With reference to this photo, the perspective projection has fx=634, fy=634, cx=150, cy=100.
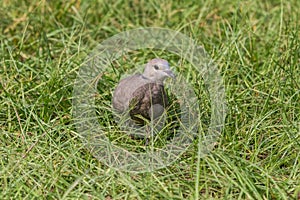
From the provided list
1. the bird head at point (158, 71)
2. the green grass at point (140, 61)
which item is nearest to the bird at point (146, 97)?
the bird head at point (158, 71)

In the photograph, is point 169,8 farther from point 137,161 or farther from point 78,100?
point 137,161

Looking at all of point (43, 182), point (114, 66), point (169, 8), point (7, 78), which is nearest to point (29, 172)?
point (43, 182)

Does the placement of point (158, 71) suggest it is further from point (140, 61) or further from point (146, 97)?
point (140, 61)

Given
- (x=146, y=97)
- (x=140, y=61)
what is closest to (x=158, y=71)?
(x=146, y=97)

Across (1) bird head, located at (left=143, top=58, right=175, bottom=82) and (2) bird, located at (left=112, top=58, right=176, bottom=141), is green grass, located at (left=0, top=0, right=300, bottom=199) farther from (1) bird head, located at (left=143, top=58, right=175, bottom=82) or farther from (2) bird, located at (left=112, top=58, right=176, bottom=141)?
(1) bird head, located at (left=143, top=58, right=175, bottom=82)

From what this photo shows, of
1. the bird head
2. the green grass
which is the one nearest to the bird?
the bird head
